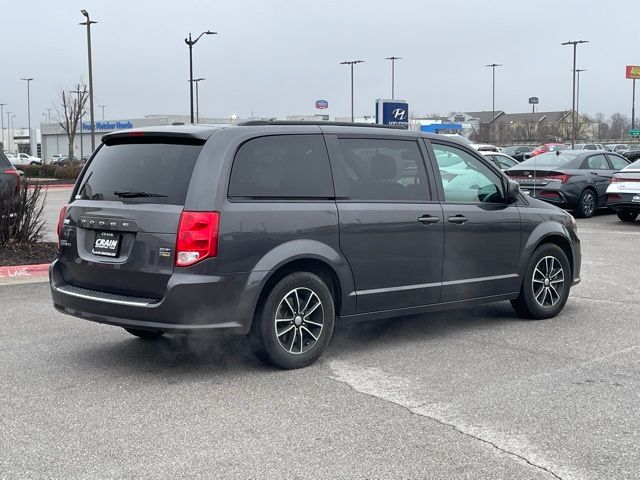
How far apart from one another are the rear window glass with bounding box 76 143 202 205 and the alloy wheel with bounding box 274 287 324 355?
1.06 m

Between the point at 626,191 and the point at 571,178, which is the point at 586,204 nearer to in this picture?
the point at 571,178

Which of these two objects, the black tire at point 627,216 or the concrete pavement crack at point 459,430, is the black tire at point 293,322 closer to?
the concrete pavement crack at point 459,430

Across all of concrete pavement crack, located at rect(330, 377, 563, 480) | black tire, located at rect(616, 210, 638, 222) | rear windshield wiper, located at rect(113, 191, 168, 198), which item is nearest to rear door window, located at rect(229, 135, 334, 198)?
rear windshield wiper, located at rect(113, 191, 168, 198)

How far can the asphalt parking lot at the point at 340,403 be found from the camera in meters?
4.11

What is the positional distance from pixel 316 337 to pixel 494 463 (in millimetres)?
2041

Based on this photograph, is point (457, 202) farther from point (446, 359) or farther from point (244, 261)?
point (244, 261)

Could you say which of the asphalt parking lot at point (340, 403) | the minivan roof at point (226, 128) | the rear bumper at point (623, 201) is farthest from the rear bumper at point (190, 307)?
the rear bumper at point (623, 201)

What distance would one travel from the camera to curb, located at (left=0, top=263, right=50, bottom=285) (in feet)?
32.2

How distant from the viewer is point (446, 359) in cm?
614

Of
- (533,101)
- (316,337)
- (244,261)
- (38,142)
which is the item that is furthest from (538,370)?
(38,142)

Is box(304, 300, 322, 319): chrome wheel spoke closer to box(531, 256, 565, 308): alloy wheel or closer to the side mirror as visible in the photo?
the side mirror

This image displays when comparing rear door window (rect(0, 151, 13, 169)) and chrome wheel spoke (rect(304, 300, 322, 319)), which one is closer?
chrome wheel spoke (rect(304, 300, 322, 319))

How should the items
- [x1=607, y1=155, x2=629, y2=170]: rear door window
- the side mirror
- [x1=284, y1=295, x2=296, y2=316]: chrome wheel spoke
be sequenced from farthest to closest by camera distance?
[x1=607, y1=155, x2=629, y2=170]: rear door window
the side mirror
[x1=284, y1=295, x2=296, y2=316]: chrome wheel spoke

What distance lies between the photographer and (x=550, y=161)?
1928 centimetres
